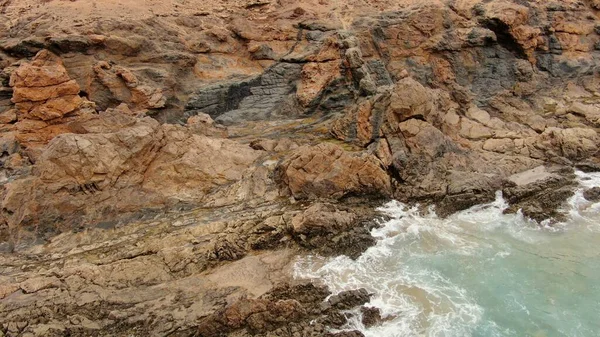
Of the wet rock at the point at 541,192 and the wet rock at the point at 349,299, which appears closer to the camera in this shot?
the wet rock at the point at 349,299

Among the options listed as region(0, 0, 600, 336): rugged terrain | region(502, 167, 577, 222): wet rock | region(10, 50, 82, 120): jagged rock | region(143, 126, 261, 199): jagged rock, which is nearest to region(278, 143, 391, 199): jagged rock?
region(0, 0, 600, 336): rugged terrain

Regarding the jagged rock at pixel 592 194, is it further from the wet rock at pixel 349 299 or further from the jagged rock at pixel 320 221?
the wet rock at pixel 349 299

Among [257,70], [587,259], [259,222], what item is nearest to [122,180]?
[259,222]

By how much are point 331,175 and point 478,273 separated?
288 inches

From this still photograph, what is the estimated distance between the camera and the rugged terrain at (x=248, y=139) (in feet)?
51.0

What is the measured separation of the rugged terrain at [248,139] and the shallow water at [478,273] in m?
0.80

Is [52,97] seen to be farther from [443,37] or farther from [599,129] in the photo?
[599,129]

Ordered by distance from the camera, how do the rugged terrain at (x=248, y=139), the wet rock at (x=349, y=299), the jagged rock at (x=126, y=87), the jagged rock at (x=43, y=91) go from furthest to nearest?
the jagged rock at (x=126, y=87), the jagged rock at (x=43, y=91), the rugged terrain at (x=248, y=139), the wet rock at (x=349, y=299)

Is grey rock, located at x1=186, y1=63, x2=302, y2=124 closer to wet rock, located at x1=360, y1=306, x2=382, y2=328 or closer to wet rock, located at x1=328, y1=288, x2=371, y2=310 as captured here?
wet rock, located at x1=328, y1=288, x2=371, y2=310

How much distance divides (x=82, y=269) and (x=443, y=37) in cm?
2581

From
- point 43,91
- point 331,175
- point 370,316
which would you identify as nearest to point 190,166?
point 331,175

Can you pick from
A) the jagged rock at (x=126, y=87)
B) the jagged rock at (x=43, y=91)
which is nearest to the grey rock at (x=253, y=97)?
the jagged rock at (x=126, y=87)

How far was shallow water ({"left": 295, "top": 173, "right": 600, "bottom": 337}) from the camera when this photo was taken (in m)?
14.0

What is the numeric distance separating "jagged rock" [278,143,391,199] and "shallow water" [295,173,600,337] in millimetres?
1404
